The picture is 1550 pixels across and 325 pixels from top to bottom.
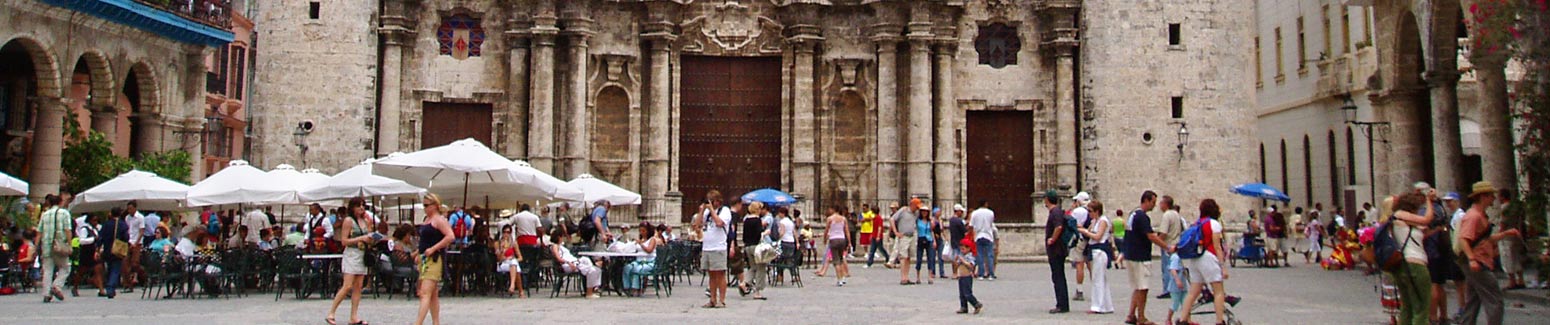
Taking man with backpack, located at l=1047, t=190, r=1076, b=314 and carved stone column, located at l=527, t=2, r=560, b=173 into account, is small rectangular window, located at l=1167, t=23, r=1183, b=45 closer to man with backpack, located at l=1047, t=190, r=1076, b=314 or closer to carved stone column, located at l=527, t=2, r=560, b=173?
carved stone column, located at l=527, t=2, r=560, b=173

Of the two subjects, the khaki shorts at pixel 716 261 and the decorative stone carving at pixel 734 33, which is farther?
the decorative stone carving at pixel 734 33

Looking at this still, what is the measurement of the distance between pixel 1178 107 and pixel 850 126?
7.52m

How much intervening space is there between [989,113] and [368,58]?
1401 centimetres

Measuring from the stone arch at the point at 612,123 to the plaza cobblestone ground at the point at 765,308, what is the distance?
1076 cm

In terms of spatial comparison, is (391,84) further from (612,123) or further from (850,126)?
(850,126)

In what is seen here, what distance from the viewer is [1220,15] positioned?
29359 millimetres

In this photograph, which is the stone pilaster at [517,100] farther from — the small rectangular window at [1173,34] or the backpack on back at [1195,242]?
the backpack on back at [1195,242]

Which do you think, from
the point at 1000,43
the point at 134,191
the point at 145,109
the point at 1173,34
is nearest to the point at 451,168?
the point at 134,191

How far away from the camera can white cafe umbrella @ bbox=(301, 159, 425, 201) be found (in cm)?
1814

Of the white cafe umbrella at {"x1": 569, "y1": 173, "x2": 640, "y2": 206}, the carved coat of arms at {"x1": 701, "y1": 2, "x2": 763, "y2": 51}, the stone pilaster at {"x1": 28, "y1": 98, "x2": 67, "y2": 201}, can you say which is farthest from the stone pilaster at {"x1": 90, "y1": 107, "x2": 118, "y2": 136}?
the carved coat of arms at {"x1": 701, "y1": 2, "x2": 763, "y2": 51}

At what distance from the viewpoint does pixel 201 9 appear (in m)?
26.5

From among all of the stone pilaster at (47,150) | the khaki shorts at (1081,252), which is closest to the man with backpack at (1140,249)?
the khaki shorts at (1081,252)

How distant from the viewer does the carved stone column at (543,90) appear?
2775cm

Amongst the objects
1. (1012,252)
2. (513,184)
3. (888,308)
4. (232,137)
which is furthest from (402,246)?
(232,137)
